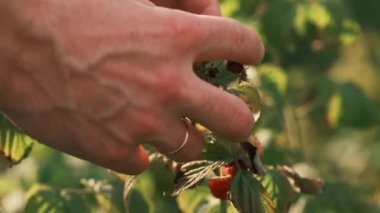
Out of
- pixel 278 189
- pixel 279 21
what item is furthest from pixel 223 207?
pixel 279 21

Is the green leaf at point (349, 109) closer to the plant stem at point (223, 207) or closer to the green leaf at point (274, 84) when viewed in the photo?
the green leaf at point (274, 84)

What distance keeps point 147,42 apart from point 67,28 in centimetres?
11

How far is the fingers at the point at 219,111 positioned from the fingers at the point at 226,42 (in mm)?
49

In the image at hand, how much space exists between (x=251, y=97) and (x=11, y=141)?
0.44m

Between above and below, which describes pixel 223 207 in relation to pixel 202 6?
below

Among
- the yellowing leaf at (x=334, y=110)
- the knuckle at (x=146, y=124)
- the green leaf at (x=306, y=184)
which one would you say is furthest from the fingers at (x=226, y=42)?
the yellowing leaf at (x=334, y=110)

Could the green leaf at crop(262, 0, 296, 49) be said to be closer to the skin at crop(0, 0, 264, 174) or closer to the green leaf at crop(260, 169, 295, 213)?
the green leaf at crop(260, 169, 295, 213)

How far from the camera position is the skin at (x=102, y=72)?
4.57ft

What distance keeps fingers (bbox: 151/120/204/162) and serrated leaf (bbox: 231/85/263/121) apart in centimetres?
13

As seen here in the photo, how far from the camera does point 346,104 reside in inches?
113

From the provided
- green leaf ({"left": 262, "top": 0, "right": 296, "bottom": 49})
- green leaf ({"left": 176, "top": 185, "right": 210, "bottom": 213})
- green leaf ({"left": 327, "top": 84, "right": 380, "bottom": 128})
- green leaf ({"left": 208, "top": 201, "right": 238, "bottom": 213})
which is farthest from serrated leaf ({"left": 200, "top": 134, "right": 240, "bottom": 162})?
green leaf ({"left": 327, "top": 84, "right": 380, "bottom": 128})

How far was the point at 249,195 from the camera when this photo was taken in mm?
1583

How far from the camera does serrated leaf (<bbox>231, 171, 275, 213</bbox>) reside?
1.58 m

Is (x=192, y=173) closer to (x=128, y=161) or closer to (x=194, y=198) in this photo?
(x=128, y=161)
